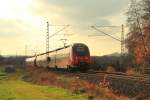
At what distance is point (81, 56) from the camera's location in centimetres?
5441

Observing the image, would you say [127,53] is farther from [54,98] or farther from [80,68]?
[54,98]

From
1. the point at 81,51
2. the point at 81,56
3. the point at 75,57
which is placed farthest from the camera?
Result: the point at 81,51

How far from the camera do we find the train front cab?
175 ft

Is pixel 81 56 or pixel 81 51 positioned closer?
pixel 81 56

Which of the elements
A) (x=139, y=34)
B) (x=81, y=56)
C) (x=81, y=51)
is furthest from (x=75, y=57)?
(x=139, y=34)

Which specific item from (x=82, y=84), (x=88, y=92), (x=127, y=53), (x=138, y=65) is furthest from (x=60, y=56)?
(x=88, y=92)

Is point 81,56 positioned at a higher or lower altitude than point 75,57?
higher

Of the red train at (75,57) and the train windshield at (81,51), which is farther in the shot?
the train windshield at (81,51)

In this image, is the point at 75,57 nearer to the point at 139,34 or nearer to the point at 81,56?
the point at 81,56

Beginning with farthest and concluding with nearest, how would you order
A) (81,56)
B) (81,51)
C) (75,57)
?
(81,51)
(81,56)
(75,57)

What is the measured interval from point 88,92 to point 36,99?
3018mm

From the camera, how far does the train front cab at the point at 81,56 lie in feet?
175

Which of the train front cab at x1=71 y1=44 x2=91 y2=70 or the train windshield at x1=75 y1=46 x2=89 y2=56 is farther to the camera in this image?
the train windshield at x1=75 y1=46 x2=89 y2=56

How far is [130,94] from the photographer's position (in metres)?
23.6
